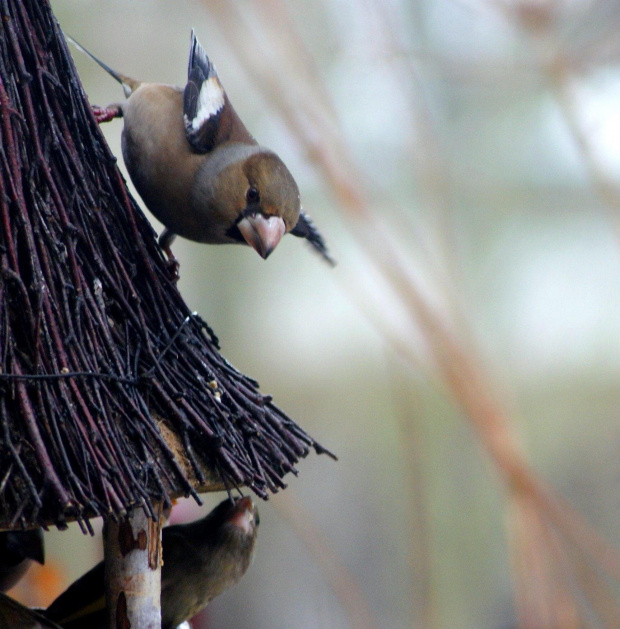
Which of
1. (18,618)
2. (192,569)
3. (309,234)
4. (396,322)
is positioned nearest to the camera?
(18,618)

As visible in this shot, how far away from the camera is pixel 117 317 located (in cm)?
143

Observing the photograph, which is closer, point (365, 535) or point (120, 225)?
point (120, 225)

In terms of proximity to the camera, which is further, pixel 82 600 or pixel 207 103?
pixel 207 103

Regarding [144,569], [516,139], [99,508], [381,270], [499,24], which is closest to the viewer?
[99,508]

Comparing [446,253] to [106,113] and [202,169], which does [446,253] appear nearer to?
[202,169]

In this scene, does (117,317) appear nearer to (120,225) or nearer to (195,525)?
(120,225)

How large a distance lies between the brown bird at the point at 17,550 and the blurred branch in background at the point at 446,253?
1261 mm

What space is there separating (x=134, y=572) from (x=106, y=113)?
108 centimetres

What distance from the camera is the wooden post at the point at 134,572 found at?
1396 millimetres

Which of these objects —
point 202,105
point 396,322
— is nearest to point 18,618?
point 202,105

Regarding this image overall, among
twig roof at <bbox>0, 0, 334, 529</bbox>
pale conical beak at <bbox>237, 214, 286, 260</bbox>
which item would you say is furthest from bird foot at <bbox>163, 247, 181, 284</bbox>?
pale conical beak at <bbox>237, 214, 286, 260</bbox>

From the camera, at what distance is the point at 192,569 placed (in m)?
1.70

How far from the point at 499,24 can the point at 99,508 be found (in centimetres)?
263

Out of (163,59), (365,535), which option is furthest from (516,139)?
(365,535)
